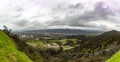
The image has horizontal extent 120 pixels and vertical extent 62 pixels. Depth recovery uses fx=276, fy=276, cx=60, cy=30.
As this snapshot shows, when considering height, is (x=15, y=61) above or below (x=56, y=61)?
above

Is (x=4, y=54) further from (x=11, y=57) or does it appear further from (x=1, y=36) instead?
(x=1, y=36)

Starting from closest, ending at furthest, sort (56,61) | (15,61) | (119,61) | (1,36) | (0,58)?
1. (119,61)
2. (0,58)
3. (15,61)
4. (1,36)
5. (56,61)

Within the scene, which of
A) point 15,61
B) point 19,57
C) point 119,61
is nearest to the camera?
point 119,61

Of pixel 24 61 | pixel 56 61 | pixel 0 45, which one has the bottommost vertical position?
pixel 56 61

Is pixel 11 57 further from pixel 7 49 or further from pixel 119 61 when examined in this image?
pixel 119 61

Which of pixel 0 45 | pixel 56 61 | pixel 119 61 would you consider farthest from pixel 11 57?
pixel 56 61

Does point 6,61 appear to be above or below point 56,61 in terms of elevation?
above

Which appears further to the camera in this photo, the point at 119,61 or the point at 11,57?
the point at 11,57

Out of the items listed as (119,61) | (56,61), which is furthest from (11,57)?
(56,61)

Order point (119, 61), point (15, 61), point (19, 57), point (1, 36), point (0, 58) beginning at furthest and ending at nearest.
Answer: point (1, 36), point (19, 57), point (15, 61), point (0, 58), point (119, 61)
